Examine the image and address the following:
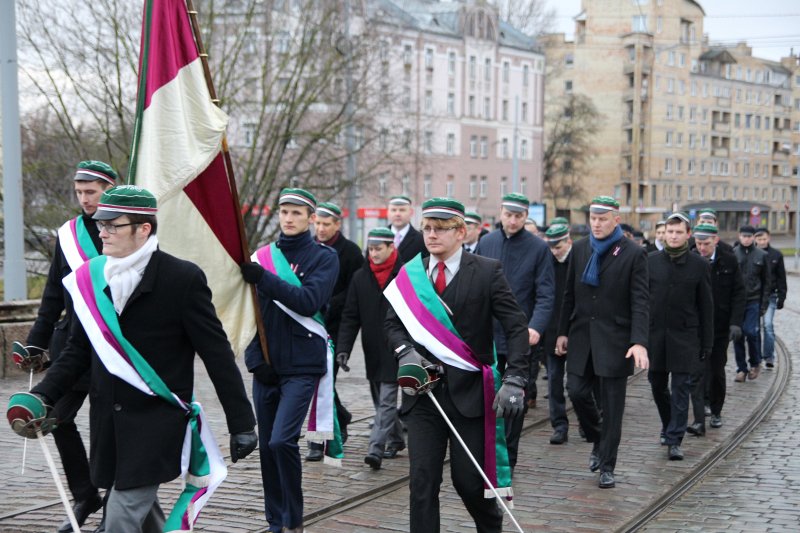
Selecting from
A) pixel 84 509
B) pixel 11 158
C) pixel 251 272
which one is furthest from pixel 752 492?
pixel 11 158

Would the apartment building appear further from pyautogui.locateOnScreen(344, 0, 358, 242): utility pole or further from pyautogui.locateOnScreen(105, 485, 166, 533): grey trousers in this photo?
pyautogui.locateOnScreen(105, 485, 166, 533): grey trousers

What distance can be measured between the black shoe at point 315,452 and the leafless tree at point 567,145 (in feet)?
251

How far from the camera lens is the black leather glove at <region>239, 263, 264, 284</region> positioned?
5973 millimetres

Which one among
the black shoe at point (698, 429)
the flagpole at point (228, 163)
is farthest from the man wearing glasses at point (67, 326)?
the black shoe at point (698, 429)

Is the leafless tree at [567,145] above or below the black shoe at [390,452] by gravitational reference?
above

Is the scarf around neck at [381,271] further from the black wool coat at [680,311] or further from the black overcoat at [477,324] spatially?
the black overcoat at [477,324]

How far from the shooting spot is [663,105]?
9444 centimetres

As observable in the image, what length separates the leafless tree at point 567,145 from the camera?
83562 millimetres

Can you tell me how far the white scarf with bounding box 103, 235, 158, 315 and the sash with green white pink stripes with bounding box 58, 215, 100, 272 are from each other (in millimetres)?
1435

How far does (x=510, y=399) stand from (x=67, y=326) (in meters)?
2.52

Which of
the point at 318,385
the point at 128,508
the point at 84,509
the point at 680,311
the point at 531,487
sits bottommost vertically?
the point at 531,487

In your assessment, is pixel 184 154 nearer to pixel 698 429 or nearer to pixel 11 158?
pixel 698 429

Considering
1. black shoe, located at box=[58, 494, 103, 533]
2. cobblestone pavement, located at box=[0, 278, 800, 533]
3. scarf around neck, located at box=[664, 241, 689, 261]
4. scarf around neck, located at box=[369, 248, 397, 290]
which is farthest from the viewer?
scarf around neck, located at box=[664, 241, 689, 261]

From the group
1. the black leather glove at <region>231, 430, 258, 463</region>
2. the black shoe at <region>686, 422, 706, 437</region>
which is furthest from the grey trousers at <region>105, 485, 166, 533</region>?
the black shoe at <region>686, 422, 706, 437</region>
